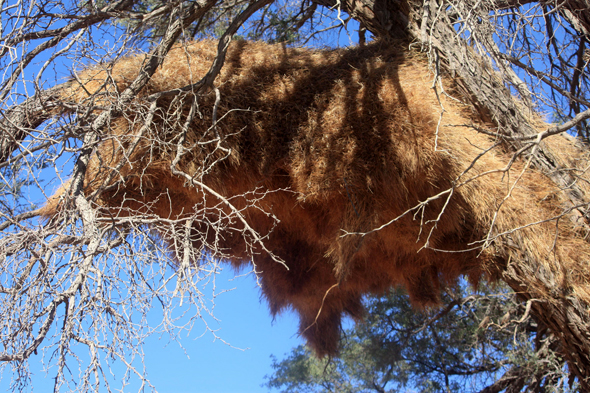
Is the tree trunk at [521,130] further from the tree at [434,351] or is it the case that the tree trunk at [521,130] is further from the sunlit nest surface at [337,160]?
the tree at [434,351]

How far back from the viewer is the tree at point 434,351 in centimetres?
556

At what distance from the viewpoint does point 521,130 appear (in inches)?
155

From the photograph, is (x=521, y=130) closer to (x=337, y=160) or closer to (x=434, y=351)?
(x=337, y=160)

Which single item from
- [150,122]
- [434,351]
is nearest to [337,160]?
[150,122]

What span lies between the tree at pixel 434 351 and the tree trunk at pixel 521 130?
149 centimetres

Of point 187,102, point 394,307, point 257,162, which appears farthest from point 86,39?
point 394,307

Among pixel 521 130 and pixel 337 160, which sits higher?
pixel 337 160

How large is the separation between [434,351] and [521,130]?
4.17 m

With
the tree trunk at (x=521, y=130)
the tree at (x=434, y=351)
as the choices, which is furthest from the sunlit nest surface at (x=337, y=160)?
the tree at (x=434, y=351)

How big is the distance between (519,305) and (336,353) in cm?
219

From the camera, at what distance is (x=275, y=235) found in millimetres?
5156

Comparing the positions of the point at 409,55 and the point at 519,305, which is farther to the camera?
the point at 519,305

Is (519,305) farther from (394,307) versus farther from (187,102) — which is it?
(187,102)

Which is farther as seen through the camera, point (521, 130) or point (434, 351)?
point (434, 351)
